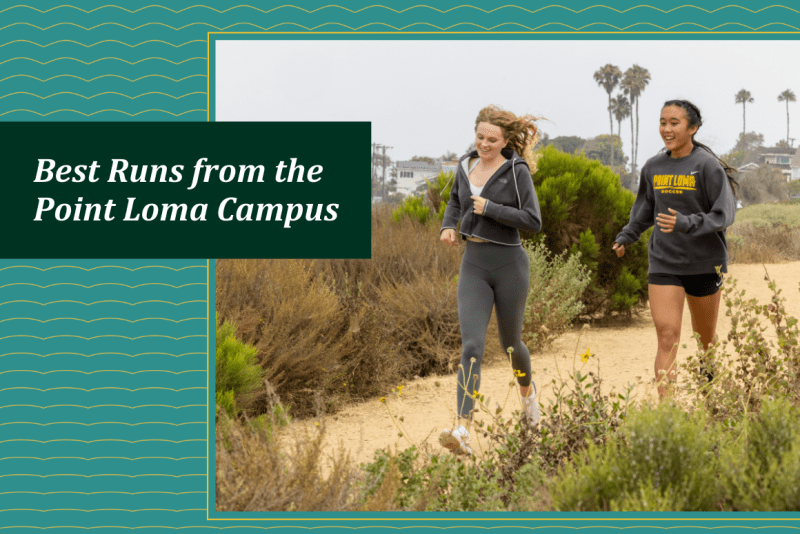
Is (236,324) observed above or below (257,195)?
below

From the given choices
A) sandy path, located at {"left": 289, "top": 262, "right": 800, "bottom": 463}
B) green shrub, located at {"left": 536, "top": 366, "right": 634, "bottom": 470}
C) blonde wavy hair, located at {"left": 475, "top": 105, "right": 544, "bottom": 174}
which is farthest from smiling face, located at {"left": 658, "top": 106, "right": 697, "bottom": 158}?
Answer: green shrub, located at {"left": 536, "top": 366, "right": 634, "bottom": 470}

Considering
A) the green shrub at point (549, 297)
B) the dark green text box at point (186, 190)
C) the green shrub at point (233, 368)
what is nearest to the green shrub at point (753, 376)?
the dark green text box at point (186, 190)

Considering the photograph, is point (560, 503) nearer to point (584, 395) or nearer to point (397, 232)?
point (584, 395)

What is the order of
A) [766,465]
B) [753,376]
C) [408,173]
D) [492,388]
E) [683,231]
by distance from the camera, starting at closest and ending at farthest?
[766,465], [753,376], [683,231], [492,388], [408,173]

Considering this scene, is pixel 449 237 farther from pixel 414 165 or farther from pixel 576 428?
pixel 414 165

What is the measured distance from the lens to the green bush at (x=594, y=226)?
28.8 feet

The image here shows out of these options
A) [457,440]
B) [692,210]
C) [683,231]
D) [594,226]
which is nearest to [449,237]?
[457,440]

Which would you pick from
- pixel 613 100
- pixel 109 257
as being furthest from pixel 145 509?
pixel 613 100

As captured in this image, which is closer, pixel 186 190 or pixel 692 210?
pixel 186 190

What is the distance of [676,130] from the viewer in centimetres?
419

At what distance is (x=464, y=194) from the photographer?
426 cm

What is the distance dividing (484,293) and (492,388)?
1.98m

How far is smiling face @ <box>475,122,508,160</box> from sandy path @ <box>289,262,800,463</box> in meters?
1.19

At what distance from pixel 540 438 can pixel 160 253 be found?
→ 6.17 ft
